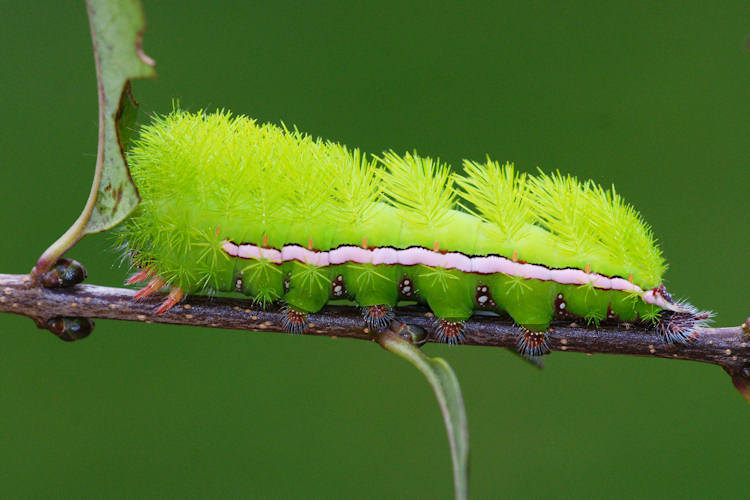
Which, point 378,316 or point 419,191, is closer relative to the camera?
point 378,316

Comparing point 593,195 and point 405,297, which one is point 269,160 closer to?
point 405,297

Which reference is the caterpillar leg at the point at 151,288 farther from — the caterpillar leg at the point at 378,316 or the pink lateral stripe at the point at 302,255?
the caterpillar leg at the point at 378,316

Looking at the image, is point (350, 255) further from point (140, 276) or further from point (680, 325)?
point (680, 325)

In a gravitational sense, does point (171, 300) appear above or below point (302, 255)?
below

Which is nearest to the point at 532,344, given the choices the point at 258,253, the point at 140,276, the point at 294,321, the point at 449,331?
the point at 449,331

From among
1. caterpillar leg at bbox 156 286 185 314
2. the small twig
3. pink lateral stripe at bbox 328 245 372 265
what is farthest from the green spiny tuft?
caterpillar leg at bbox 156 286 185 314

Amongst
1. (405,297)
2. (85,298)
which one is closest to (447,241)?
(405,297)

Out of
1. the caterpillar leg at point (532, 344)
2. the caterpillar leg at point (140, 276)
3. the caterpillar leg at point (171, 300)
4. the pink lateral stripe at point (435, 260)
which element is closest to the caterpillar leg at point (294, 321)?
the pink lateral stripe at point (435, 260)

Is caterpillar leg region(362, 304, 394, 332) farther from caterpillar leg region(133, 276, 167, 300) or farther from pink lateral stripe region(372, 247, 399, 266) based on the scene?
caterpillar leg region(133, 276, 167, 300)
